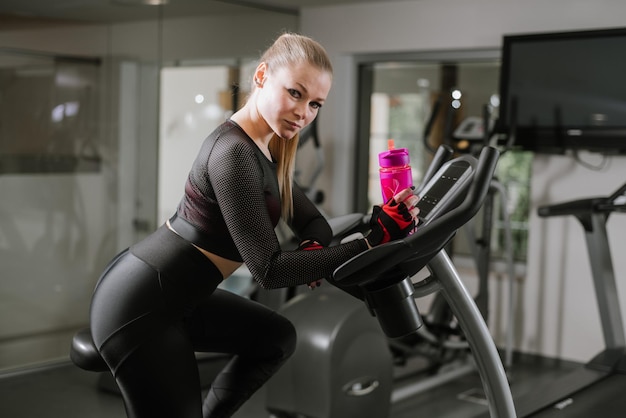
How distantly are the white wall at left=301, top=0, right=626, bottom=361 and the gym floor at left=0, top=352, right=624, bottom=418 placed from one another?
1.06ft

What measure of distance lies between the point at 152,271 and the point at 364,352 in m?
1.65

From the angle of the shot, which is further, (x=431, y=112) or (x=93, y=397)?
(x=431, y=112)

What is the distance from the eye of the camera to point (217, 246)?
1764mm

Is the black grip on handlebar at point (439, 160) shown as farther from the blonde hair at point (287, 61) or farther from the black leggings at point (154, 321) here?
the black leggings at point (154, 321)

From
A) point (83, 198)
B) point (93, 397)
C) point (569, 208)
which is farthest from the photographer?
point (83, 198)

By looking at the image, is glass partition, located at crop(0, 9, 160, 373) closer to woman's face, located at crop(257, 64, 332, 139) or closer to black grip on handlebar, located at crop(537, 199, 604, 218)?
black grip on handlebar, located at crop(537, 199, 604, 218)

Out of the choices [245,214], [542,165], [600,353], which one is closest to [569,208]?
[600,353]

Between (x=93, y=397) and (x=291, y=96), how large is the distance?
102 inches

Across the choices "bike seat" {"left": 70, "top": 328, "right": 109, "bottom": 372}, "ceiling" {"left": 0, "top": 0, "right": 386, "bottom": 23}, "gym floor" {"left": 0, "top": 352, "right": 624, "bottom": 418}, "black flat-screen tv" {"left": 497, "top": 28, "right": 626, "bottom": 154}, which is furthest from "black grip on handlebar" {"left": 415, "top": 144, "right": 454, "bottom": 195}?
"ceiling" {"left": 0, "top": 0, "right": 386, "bottom": 23}

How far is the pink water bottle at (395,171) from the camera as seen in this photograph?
170 centimetres

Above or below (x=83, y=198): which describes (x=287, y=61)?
above

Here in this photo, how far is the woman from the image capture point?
5.34ft

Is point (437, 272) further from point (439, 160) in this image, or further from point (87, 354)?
point (87, 354)

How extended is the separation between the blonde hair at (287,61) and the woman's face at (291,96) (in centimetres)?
1
